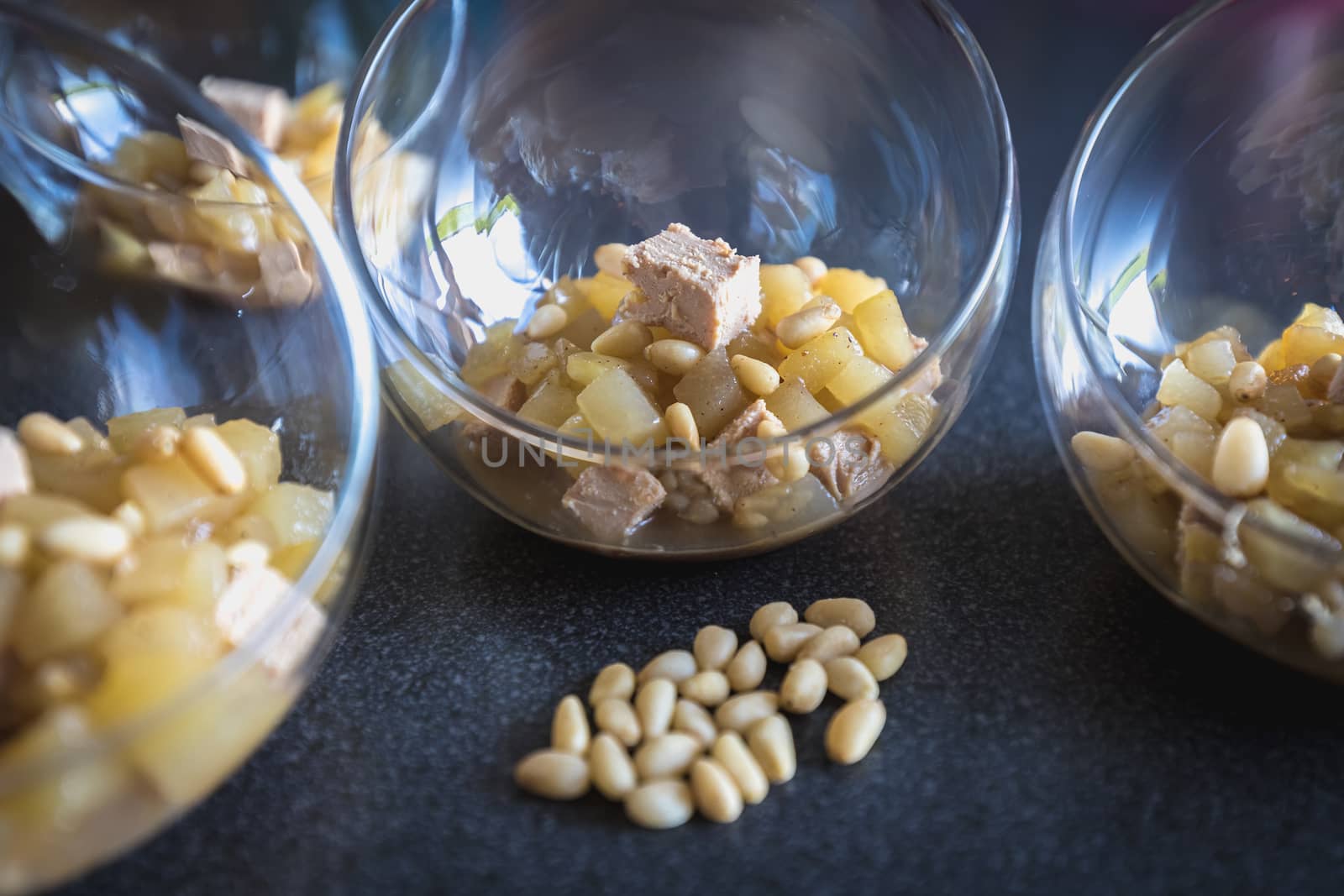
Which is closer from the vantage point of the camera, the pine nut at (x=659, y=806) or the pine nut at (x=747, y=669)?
the pine nut at (x=659, y=806)

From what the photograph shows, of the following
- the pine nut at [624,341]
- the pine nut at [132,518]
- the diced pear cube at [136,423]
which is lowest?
the diced pear cube at [136,423]

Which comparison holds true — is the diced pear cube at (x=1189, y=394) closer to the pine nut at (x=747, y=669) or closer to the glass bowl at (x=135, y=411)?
the pine nut at (x=747, y=669)

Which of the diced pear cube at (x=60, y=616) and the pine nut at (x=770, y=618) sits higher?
Answer: the diced pear cube at (x=60, y=616)

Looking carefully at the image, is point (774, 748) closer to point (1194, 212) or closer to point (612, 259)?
point (612, 259)

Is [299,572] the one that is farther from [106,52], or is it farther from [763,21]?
[763,21]

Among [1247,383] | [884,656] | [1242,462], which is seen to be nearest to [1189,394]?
[1247,383]

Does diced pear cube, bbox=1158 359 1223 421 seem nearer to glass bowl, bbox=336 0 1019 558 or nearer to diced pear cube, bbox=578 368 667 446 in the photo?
glass bowl, bbox=336 0 1019 558

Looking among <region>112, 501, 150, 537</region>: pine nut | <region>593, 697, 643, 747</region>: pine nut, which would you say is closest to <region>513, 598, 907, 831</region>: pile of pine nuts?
<region>593, 697, 643, 747</region>: pine nut

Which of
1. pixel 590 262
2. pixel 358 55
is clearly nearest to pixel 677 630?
pixel 590 262

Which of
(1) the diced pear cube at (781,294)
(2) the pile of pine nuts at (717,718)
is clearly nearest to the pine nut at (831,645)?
(2) the pile of pine nuts at (717,718)
